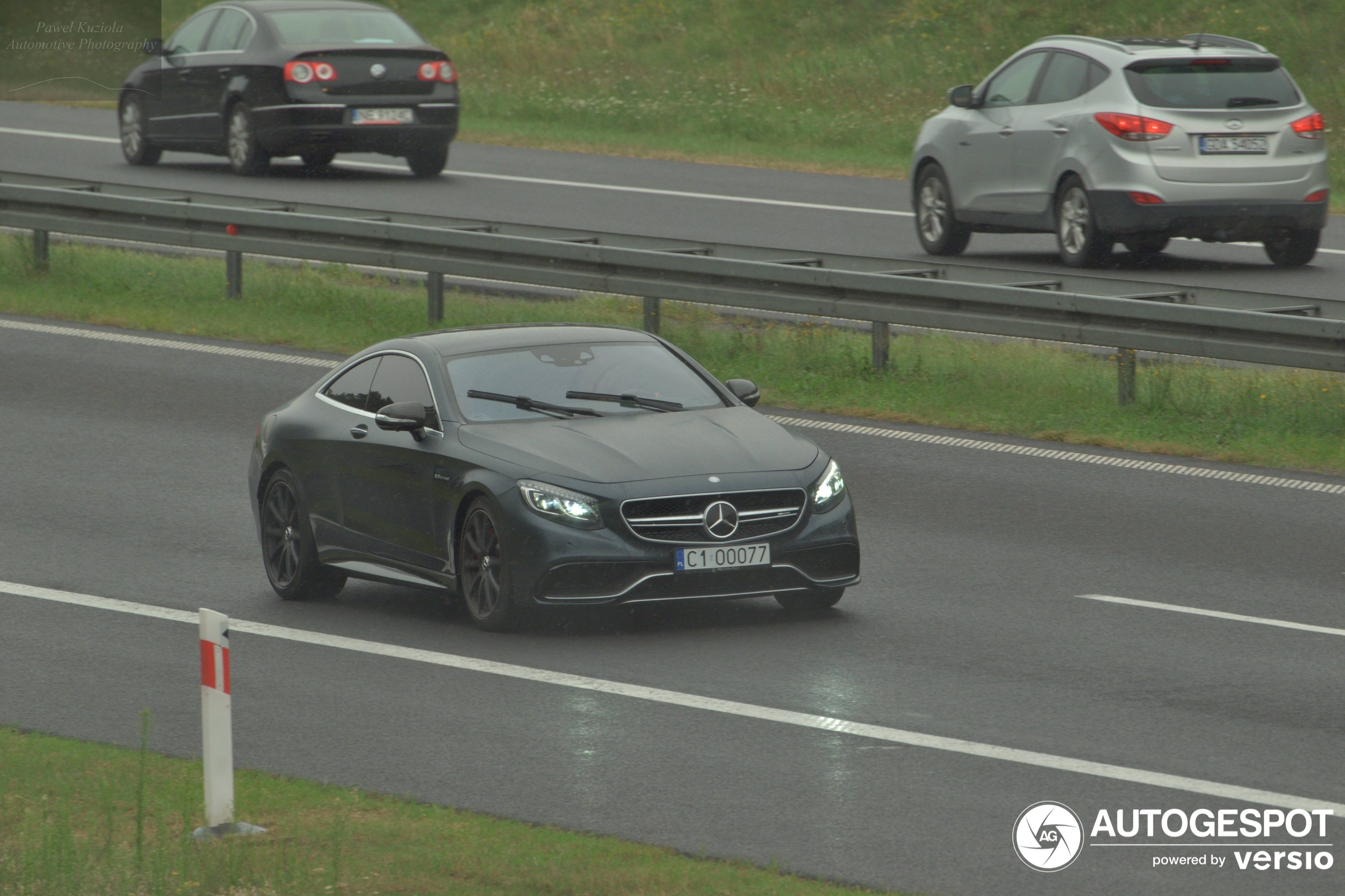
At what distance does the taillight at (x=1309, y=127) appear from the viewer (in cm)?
1912

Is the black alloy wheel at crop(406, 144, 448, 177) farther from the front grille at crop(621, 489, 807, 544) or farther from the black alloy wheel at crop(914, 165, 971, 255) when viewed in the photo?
the front grille at crop(621, 489, 807, 544)

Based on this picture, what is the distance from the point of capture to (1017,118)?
802 inches

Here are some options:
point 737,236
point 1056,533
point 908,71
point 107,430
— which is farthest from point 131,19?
point 1056,533

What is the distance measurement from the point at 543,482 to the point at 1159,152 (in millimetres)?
10346

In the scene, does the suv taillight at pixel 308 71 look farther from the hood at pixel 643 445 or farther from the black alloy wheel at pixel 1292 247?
the hood at pixel 643 445

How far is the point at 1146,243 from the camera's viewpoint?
19.9 metres

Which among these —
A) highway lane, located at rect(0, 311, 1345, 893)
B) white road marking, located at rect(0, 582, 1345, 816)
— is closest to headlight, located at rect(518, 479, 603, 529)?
highway lane, located at rect(0, 311, 1345, 893)

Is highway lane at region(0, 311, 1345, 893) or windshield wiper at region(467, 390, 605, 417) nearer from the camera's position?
highway lane at region(0, 311, 1345, 893)

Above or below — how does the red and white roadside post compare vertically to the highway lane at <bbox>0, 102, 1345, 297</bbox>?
above

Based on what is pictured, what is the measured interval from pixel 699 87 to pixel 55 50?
52.8ft

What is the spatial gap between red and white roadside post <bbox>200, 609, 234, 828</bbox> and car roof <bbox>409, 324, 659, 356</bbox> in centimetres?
439

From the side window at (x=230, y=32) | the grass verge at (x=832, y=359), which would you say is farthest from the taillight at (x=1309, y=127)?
the side window at (x=230, y=32)

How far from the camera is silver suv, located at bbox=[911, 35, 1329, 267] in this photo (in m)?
18.9

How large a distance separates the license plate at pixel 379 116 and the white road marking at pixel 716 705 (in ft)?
50.9
